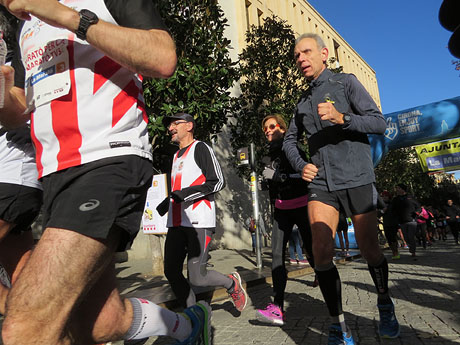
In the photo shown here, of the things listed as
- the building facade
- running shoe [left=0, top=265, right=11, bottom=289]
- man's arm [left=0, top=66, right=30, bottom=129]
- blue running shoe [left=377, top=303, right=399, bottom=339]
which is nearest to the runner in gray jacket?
blue running shoe [left=377, top=303, right=399, bottom=339]

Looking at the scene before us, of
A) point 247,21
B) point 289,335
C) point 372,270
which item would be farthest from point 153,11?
point 247,21

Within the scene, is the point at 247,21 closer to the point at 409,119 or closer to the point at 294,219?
the point at 409,119

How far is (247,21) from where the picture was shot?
24.1m

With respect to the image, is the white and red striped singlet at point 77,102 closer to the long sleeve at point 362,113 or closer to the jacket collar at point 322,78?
the long sleeve at point 362,113

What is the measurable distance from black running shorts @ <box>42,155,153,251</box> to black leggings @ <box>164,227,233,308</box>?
7.14ft

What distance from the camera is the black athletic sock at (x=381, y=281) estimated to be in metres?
2.93

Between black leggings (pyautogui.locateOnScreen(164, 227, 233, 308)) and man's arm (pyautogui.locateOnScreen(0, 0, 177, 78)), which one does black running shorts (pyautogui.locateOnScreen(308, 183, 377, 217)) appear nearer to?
Result: black leggings (pyautogui.locateOnScreen(164, 227, 233, 308))

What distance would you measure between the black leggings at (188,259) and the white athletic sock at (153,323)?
140cm

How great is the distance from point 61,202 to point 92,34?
61 centimetres

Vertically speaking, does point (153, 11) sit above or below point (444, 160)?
below

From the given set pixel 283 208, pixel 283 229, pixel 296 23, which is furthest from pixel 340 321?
pixel 296 23

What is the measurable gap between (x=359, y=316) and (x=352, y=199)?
1.40 metres

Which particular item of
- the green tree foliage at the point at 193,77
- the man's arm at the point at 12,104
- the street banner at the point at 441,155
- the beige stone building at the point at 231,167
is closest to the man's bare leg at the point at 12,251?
the man's arm at the point at 12,104

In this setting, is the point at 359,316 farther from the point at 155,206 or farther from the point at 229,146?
the point at 229,146
